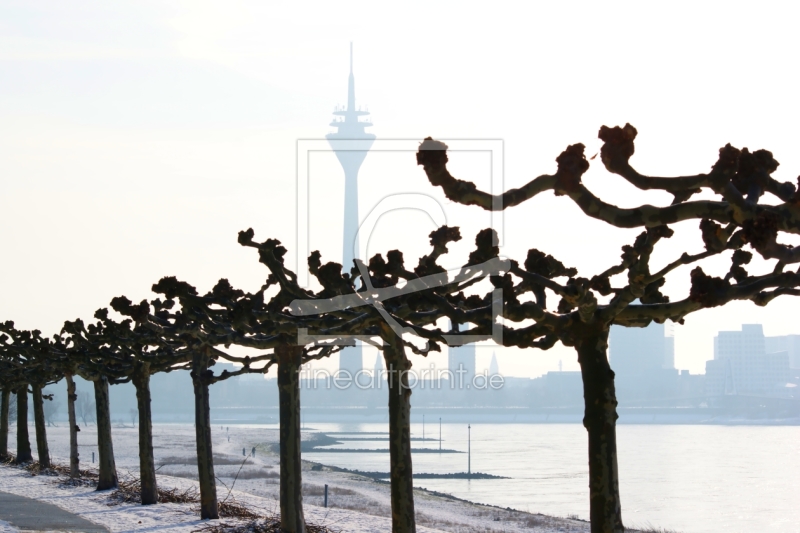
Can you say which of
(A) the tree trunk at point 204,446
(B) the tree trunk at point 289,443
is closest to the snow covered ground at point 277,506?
(A) the tree trunk at point 204,446

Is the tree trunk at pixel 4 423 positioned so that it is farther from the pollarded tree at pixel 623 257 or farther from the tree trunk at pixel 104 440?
Result: the pollarded tree at pixel 623 257

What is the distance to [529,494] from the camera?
7769cm

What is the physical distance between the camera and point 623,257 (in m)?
12.0

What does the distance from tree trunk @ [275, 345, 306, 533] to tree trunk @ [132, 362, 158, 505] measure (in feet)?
27.2

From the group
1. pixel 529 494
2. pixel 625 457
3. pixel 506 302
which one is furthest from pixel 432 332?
pixel 625 457

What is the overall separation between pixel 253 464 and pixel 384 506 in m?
34.8

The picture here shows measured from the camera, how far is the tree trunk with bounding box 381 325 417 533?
16.6m

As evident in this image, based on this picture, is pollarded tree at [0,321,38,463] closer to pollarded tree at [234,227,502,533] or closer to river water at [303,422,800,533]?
pollarded tree at [234,227,502,533]

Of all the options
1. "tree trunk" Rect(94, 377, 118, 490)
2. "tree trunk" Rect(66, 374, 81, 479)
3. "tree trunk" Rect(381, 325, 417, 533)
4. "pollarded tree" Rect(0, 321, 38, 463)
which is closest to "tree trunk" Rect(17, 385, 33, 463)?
"pollarded tree" Rect(0, 321, 38, 463)

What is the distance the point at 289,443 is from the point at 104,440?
12445mm

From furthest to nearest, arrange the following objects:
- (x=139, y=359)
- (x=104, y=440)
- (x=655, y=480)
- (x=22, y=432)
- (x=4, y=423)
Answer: (x=655, y=480) → (x=4, y=423) → (x=22, y=432) → (x=104, y=440) → (x=139, y=359)

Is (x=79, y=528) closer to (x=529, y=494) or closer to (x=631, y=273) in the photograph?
(x=631, y=273)

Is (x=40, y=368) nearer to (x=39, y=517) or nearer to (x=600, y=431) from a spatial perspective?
(x=39, y=517)

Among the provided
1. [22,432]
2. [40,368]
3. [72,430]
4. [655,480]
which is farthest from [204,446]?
[655,480]
